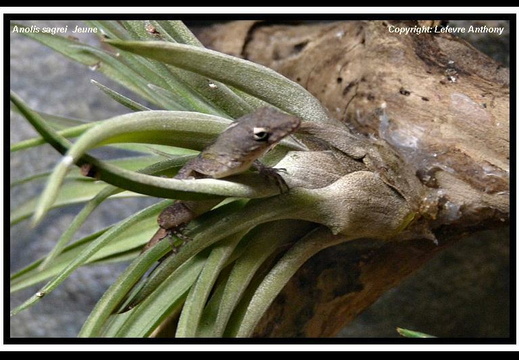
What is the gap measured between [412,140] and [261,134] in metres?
0.46

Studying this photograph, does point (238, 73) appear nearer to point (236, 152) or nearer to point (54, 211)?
point (236, 152)

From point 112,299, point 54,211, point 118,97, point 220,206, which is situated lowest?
point 112,299

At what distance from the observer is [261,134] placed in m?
0.80

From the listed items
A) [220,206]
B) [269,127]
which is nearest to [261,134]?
[269,127]

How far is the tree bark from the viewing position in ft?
3.56

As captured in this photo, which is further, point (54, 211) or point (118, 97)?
point (54, 211)

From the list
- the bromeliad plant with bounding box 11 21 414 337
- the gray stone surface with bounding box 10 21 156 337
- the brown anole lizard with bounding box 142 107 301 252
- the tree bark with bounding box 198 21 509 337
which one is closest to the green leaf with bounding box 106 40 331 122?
the bromeliad plant with bounding box 11 21 414 337

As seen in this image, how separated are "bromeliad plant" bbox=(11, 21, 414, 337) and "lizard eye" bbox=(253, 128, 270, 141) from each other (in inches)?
2.4

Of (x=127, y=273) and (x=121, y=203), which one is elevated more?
(x=121, y=203)

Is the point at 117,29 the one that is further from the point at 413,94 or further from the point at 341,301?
the point at 341,301

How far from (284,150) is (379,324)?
3.03ft

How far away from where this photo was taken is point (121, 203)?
71.1 inches

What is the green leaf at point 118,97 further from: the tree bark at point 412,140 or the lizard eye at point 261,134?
the tree bark at point 412,140
